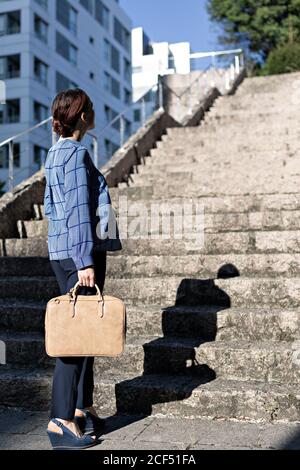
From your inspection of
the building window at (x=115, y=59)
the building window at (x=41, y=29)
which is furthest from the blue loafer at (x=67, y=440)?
the building window at (x=115, y=59)

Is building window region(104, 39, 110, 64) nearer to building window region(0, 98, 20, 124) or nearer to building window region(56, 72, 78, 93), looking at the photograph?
building window region(56, 72, 78, 93)

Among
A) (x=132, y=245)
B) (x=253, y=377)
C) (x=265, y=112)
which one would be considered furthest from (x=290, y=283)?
(x=265, y=112)

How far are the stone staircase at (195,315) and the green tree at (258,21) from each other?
17283 mm

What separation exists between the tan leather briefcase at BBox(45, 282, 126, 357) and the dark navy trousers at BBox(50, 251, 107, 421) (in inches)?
4.3

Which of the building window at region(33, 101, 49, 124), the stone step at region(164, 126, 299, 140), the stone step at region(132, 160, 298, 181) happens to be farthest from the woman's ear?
the building window at region(33, 101, 49, 124)

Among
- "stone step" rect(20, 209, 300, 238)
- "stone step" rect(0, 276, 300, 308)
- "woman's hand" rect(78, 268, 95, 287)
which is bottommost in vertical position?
"stone step" rect(0, 276, 300, 308)

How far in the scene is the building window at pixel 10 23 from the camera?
36.7 meters

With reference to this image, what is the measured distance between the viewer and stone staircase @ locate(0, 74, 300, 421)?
358 centimetres

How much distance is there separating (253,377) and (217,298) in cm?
91

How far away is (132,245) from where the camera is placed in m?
5.47

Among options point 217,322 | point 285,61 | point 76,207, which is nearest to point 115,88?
point 285,61

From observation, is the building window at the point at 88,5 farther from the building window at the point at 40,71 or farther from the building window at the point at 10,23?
the building window at the point at 40,71

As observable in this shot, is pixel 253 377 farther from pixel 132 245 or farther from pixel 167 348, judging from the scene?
pixel 132 245
